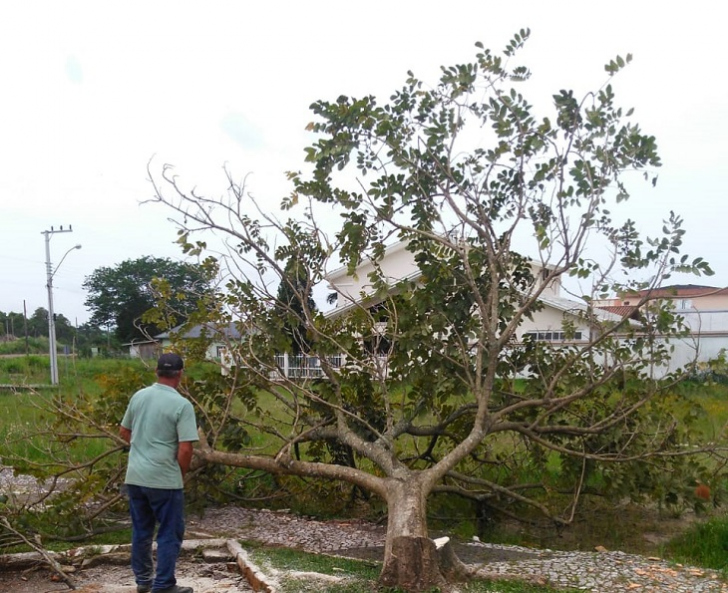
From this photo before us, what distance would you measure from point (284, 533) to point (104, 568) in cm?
203

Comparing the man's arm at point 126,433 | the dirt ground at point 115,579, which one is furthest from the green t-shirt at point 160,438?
the dirt ground at point 115,579

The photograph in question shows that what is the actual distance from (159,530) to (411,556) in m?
1.74

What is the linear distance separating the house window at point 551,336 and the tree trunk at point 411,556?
292 cm

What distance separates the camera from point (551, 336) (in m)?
8.52

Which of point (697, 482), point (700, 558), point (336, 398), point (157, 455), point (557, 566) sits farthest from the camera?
point (336, 398)

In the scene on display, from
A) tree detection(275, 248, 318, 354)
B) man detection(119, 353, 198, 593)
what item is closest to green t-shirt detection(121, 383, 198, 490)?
man detection(119, 353, 198, 593)

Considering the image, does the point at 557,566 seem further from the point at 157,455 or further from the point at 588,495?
the point at 157,455

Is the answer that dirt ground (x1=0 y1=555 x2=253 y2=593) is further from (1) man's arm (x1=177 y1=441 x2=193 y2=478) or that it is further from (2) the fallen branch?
(1) man's arm (x1=177 y1=441 x2=193 y2=478)

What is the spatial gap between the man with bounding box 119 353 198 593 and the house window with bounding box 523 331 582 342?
4.16m

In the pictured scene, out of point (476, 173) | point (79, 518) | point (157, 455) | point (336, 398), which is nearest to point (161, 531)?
point (157, 455)

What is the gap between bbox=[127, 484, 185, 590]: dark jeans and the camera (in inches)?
191

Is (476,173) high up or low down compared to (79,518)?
up

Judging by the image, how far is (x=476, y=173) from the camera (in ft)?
24.4

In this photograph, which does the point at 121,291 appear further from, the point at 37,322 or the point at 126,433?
the point at 126,433
